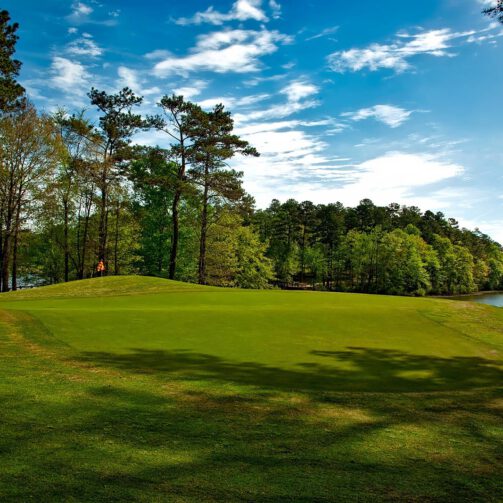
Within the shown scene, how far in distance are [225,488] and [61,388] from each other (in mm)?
4245

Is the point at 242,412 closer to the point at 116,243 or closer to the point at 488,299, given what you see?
the point at 116,243

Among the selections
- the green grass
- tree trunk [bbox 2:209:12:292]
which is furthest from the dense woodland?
the green grass

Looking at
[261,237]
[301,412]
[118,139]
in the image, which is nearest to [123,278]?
[118,139]

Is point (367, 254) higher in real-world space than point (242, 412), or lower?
higher

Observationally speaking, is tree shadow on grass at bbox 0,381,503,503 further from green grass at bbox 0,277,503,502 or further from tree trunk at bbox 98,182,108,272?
tree trunk at bbox 98,182,108,272

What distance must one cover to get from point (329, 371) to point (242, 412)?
3.55 meters

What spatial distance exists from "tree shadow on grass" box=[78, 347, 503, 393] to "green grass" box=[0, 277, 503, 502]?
0.16ft

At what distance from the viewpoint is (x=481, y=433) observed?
20.7ft

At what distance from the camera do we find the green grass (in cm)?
419

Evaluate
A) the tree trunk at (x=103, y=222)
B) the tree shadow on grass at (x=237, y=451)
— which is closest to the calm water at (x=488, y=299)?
the tree trunk at (x=103, y=222)

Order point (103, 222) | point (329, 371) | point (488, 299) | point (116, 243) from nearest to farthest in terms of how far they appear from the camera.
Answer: point (329, 371)
point (103, 222)
point (116, 243)
point (488, 299)

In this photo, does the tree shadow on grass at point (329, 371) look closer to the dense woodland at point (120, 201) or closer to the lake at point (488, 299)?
the dense woodland at point (120, 201)

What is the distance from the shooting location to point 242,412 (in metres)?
6.51

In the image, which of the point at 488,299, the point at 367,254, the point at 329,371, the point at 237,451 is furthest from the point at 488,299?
the point at 237,451
